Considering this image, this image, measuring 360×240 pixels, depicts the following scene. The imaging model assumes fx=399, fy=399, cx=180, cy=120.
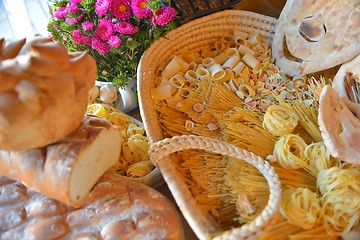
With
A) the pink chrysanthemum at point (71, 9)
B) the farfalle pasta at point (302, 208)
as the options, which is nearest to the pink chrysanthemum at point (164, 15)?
the pink chrysanthemum at point (71, 9)

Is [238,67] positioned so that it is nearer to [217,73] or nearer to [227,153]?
[217,73]

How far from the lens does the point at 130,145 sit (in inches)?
41.8

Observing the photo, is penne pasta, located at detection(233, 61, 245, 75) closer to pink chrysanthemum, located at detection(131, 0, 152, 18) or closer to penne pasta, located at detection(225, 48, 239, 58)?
penne pasta, located at detection(225, 48, 239, 58)

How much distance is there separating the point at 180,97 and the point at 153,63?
13 centimetres

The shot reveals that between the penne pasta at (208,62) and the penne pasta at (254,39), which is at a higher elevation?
the penne pasta at (254,39)

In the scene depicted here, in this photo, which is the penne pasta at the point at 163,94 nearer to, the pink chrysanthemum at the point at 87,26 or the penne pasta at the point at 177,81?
the penne pasta at the point at 177,81

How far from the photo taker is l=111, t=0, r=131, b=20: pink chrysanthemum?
1.09 meters

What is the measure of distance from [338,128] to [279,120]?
0.48 feet

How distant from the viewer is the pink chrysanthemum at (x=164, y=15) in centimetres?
111

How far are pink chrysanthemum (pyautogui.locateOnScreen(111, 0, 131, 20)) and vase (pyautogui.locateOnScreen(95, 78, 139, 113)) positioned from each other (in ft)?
0.65

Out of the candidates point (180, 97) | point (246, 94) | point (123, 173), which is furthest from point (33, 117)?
point (246, 94)

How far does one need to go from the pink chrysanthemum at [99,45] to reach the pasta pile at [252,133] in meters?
0.17

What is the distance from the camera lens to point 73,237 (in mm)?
816

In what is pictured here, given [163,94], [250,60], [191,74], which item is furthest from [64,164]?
[250,60]
